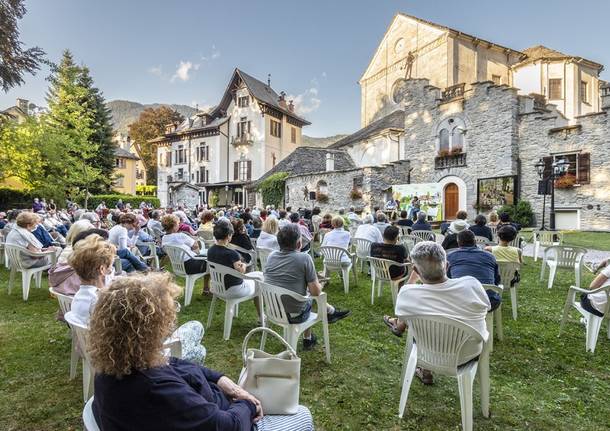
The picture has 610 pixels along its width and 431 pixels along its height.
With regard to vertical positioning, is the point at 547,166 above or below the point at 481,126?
below

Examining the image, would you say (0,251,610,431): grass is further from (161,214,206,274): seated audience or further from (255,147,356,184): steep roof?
(255,147,356,184): steep roof

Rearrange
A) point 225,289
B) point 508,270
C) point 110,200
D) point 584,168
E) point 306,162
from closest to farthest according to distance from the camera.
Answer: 1. point 225,289
2. point 508,270
3. point 584,168
4. point 306,162
5. point 110,200

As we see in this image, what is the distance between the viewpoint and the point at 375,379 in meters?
3.07

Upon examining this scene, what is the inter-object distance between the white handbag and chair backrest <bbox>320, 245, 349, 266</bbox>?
424cm

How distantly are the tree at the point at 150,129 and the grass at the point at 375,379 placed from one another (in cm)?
4895

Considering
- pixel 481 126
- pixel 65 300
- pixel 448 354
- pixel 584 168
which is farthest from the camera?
pixel 481 126

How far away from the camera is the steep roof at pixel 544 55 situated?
86.5 ft

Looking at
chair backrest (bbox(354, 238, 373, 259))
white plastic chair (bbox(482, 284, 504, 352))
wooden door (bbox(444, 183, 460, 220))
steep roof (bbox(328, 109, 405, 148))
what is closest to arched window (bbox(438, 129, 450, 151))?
wooden door (bbox(444, 183, 460, 220))

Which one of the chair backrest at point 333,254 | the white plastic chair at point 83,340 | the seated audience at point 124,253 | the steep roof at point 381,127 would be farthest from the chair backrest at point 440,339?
the steep roof at point 381,127

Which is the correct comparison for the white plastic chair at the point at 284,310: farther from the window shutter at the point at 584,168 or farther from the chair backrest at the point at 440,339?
the window shutter at the point at 584,168

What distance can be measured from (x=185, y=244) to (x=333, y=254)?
98.3 inches

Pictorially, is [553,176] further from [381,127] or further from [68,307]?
[68,307]

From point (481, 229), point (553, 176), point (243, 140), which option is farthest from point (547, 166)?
point (243, 140)

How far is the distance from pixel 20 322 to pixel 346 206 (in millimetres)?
18063
